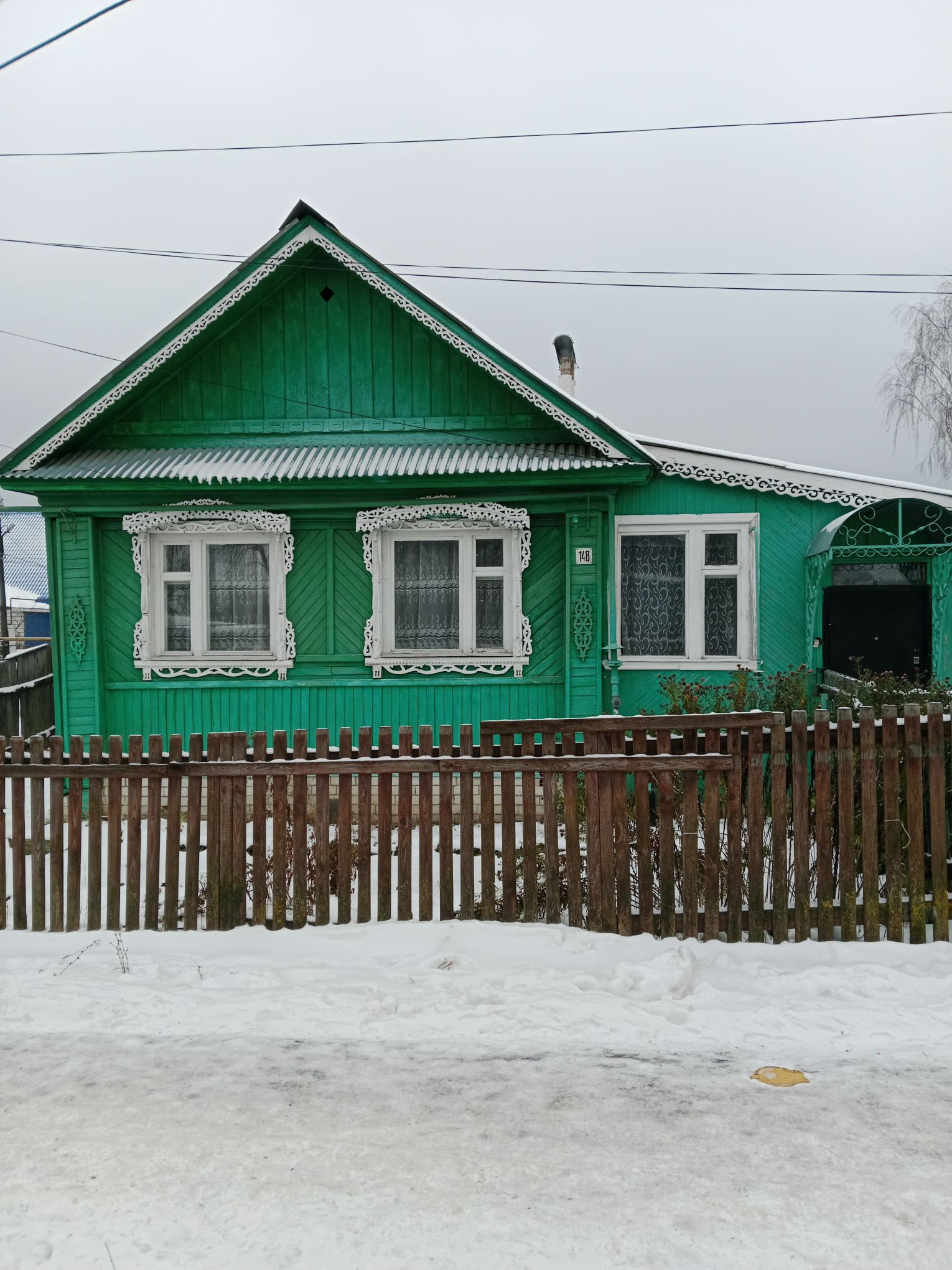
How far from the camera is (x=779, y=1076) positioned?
349cm

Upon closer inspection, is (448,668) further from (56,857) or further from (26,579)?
(26,579)

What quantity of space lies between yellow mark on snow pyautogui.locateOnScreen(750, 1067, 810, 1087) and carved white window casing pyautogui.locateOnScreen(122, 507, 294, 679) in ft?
23.2

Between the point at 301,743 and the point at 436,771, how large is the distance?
2.66ft

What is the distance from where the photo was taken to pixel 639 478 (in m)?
8.80

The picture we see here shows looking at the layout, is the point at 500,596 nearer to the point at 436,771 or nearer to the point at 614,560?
the point at 614,560

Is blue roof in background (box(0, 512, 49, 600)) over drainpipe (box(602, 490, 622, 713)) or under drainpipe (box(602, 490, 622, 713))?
over

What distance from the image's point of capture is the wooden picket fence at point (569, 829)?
4.84 meters

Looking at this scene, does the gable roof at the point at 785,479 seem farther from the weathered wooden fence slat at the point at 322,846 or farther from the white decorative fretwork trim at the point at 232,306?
the weathered wooden fence slat at the point at 322,846

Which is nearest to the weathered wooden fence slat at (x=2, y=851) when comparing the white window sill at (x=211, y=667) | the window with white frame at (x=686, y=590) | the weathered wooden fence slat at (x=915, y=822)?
the white window sill at (x=211, y=667)

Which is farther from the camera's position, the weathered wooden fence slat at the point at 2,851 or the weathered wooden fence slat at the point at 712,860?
the weathered wooden fence slat at the point at 2,851

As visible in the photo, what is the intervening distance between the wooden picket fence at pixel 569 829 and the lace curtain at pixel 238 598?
4.57 meters

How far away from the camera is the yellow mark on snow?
3.44 meters

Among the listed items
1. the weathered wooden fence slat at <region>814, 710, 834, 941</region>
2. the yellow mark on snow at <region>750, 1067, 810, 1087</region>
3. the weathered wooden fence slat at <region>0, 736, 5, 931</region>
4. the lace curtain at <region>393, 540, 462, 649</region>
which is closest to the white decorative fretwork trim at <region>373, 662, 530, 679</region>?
the lace curtain at <region>393, 540, 462, 649</region>

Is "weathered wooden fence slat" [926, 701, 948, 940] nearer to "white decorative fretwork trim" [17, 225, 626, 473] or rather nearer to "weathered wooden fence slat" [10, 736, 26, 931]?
"weathered wooden fence slat" [10, 736, 26, 931]
